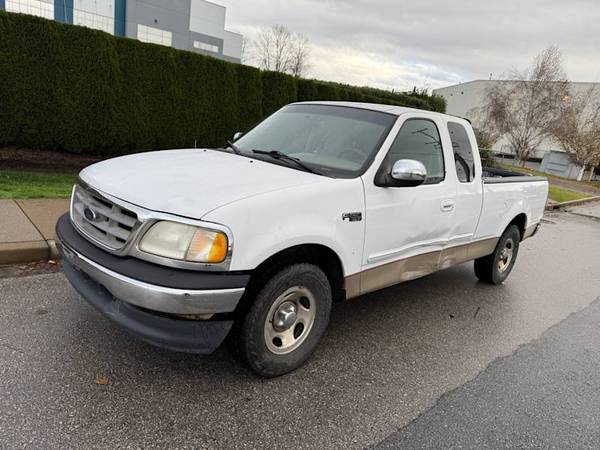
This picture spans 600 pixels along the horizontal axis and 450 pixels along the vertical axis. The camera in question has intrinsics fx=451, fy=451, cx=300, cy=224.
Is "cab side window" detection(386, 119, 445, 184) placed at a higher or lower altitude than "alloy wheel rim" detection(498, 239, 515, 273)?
higher

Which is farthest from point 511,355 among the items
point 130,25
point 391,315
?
point 130,25

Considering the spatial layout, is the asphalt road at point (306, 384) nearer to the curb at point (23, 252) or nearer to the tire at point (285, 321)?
the tire at point (285, 321)

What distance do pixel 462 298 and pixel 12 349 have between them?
4.39 m

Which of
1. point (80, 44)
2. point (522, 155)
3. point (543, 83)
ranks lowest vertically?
point (522, 155)

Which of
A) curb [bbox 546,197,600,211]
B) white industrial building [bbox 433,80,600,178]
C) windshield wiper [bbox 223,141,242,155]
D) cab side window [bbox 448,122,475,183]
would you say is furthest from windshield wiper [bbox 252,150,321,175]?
white industrial building [bbox 433,80,600,178]

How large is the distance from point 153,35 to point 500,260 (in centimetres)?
4148

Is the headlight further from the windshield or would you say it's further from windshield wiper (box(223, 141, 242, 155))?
windshield wiper (box(223, 141, 242, 155))

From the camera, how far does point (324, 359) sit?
3447 mm

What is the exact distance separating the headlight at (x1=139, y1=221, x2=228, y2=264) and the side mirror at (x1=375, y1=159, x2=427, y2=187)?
55.2 inches

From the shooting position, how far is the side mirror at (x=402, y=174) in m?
3.26

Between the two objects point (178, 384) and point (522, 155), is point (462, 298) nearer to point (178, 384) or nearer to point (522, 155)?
point (178, 384)

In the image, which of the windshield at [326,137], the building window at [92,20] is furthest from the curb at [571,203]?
the building window at [92,20]

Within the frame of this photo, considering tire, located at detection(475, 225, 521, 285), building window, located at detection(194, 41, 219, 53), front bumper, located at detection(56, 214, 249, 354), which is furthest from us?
building window, located at detection(194, 41, 219, 53)

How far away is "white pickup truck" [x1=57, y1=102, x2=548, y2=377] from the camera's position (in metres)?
2.52
